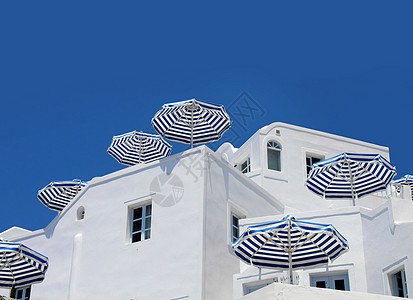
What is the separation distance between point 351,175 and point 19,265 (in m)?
12.5

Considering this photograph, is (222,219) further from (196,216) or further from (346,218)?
(346,218)

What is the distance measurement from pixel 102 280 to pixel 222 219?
188 inches

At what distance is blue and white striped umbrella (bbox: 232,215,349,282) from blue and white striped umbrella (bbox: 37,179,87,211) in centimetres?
1490

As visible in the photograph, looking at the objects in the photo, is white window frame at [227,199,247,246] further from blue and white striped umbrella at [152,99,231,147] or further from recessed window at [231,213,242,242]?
blue and white striped umbrella at [152,99,231,147]

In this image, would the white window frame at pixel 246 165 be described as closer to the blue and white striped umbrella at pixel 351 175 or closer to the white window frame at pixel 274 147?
the white window frame at pixel 274 147

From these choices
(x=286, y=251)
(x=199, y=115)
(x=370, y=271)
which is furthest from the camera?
(x=199, y=115)

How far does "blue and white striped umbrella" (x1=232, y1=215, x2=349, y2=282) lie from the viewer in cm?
1853

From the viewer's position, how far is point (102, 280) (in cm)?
2342

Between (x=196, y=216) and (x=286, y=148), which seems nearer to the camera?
(x=196, y=216)

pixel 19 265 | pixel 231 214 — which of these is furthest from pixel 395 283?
pixel 19 265

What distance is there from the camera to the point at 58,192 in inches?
1264

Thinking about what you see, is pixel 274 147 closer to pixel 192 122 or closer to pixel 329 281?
pixel 192 122

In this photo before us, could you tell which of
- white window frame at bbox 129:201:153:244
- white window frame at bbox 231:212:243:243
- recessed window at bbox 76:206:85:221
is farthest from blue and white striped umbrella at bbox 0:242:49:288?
white window frame at bbox 231:212:243:243

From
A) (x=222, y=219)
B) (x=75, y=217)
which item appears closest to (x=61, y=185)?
(x=75, y=217)
